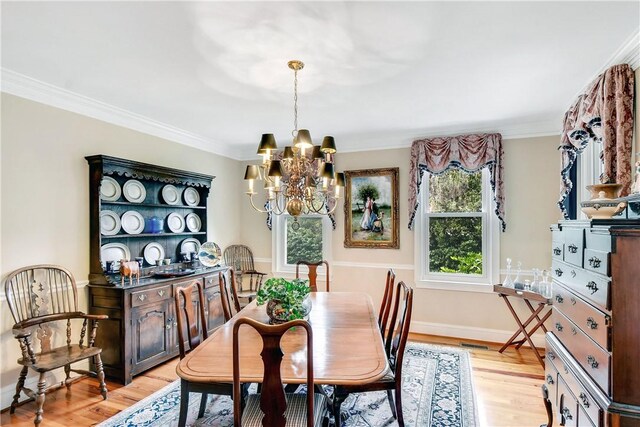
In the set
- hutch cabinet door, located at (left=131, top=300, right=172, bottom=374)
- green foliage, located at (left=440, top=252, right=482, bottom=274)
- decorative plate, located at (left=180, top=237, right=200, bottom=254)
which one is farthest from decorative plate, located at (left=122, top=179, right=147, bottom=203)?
green foliage, located at (left=440, top=252, right=482, bottom=274)

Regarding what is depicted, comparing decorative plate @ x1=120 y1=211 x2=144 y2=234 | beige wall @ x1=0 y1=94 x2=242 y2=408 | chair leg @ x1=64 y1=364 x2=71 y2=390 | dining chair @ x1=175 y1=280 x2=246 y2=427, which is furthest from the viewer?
decorative plate @ x1=120 y1=211 x2=144 y2=234

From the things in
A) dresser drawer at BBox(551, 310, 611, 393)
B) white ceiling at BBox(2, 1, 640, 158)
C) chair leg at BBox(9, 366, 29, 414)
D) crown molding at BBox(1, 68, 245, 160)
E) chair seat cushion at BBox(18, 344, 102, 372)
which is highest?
white ceiling at BBox(2, 1, 640, 158)

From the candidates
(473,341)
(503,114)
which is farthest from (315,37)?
(473,341)

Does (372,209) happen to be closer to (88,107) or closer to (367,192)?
(367,192)

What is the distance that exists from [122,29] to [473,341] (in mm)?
4501

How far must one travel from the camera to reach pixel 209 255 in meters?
4.33

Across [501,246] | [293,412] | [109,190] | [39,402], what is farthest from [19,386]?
[501,246]

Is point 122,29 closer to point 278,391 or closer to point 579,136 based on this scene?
point 278,391

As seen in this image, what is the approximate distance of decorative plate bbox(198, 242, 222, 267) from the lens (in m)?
4.30

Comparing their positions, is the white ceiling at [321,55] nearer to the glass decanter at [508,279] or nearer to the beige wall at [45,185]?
the beige wall at [45,185]

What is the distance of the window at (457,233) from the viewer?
4.13 meters

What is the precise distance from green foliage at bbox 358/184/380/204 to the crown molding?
2247 millimetres

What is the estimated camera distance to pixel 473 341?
407cm

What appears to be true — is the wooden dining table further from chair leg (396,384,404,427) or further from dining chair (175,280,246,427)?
chair leg (396,384,404,427)
